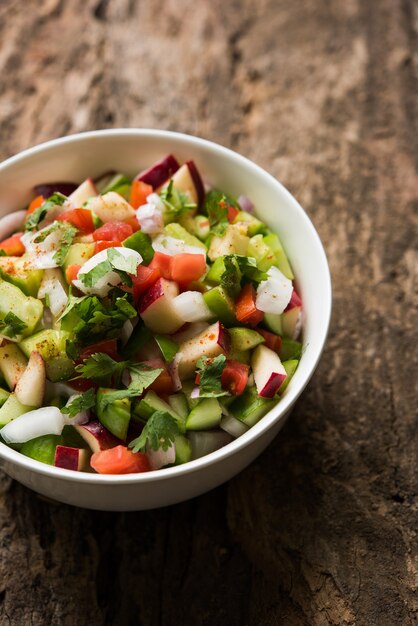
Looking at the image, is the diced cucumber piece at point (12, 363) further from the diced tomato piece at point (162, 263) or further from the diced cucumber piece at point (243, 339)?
the diced cucumber piece at point (243, 339)

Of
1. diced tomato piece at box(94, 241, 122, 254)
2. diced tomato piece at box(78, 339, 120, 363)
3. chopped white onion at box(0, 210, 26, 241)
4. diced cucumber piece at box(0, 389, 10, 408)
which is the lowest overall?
diced cucumber piece at box(0, 389, 10, 408)

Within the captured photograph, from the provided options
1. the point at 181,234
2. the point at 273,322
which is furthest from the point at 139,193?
the point at 273,322

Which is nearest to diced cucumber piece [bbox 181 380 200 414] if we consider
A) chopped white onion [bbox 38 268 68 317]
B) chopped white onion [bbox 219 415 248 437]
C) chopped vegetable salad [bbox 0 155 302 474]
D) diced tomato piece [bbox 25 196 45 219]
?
chopped vegetable salad [bbox 0 155 302 474]

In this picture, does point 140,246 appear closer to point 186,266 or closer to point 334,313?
point 186,266

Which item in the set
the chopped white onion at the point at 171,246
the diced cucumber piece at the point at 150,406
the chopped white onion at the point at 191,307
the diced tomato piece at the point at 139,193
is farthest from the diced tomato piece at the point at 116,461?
the diced tomato piece at the point at 139,193

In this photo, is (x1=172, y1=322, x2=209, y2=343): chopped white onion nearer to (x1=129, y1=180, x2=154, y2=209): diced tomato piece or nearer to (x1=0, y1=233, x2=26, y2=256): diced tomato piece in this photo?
(x1=129, y1=180, x2=154, y2=209): diced tomato piece

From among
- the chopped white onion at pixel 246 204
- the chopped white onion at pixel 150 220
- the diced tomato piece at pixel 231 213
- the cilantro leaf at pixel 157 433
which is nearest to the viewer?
the cilantro leaf at pixel 157 433
